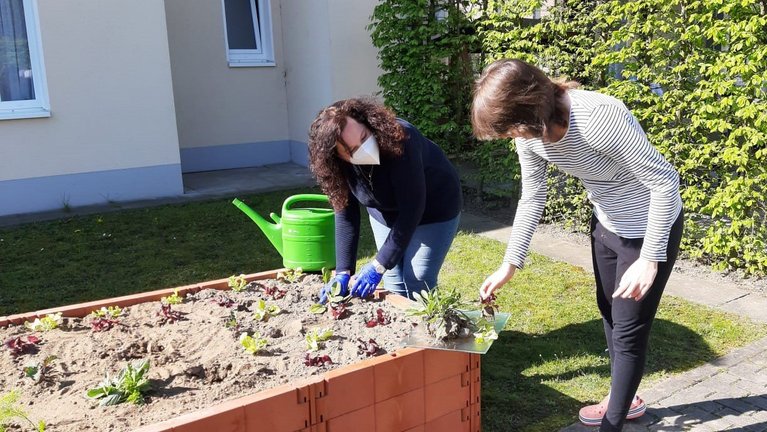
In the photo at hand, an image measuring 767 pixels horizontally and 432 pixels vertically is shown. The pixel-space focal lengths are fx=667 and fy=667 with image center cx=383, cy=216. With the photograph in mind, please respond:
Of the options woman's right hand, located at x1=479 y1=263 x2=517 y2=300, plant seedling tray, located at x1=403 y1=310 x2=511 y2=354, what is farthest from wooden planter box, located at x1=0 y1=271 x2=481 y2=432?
woman's right hand, located at x1=479 y1=263 x2=517 y2=300

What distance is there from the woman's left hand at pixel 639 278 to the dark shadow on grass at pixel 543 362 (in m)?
1.01

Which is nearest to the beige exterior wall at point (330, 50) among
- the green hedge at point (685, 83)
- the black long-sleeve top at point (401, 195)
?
the green hedge at point (685, 83)

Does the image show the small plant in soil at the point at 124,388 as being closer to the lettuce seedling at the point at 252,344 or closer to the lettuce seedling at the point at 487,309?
the lettuce seedling at the point at 252,344

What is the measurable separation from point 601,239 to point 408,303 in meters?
0.92

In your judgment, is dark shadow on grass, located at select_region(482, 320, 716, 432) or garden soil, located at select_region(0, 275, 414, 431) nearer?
garden soil, located at select_region(0, 275, 414, 431)

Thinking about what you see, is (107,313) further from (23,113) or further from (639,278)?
(23,113)

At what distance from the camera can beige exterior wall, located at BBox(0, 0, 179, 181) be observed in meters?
7.48

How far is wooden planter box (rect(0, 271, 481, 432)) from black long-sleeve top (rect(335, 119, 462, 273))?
1.95ft

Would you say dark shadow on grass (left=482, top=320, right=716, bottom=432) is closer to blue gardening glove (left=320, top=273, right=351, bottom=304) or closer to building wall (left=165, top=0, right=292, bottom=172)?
blue gardening glove (left=320, top=273, right=351, bottom=304)

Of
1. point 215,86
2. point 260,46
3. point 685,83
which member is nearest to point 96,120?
point 215,86

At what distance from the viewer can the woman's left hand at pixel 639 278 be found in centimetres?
240

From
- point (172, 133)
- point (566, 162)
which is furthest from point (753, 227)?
point (172, 133)

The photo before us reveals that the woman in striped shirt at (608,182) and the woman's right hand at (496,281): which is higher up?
the woman in striped shirt at (608,182)

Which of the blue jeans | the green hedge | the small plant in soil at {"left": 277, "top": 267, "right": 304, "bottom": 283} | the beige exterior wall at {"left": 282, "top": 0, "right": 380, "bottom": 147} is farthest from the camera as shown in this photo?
the beige exterior wall at {"left": 282, "top": 0, "right": 380, "bottom": 147}
